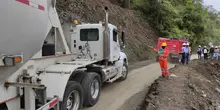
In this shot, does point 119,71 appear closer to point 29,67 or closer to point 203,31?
point 29,67

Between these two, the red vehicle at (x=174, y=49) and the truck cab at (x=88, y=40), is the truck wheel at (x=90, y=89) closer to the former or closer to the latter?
the truck cab at (x=88, y=40)

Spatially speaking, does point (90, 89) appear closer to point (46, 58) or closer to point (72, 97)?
point (72, 97)

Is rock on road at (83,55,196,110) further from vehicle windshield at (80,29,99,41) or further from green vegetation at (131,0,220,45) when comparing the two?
green vegetation at (131,0,220,45)

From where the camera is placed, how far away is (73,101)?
475 cm

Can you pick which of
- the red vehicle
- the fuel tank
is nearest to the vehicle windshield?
the fuel tank

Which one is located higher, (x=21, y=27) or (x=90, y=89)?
(x=21, y=27)

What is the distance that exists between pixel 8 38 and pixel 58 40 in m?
3.25

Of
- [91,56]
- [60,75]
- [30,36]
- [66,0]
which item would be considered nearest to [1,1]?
[30,36]

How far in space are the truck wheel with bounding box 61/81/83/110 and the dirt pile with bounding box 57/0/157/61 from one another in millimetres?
5730

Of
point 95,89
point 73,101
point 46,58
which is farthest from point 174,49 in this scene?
point 46,58

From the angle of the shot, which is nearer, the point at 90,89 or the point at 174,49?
the point at 90,89

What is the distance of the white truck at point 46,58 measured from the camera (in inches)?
103

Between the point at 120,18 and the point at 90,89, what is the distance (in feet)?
45.3

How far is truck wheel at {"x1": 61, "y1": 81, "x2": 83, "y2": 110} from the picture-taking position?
4242 mm
